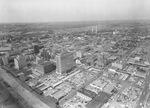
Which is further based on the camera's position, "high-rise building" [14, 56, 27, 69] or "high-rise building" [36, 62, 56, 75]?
"high-rise building" [14, 56, 27, 69]

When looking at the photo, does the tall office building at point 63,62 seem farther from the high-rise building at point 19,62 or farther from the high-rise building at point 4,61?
the high-rise building at point 4,61

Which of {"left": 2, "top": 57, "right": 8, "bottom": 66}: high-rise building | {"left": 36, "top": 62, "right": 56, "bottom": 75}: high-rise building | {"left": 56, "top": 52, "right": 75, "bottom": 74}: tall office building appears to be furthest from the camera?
{"left": 2, "top": 57, "right": 8, "bottom": 66}: high-rise building

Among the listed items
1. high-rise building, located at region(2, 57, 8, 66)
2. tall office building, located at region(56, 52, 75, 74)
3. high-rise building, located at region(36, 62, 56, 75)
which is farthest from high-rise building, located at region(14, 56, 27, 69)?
tall office building, located at region(56, 52, 75, 74)

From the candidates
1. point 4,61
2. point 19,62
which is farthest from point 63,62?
point 4,61

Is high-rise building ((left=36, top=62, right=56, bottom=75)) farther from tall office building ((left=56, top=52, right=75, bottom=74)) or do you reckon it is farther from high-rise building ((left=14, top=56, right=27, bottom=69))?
high-rise building ((left=14, top=56, right=27, bottom=69))

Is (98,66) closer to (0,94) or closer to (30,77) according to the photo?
(30,77)

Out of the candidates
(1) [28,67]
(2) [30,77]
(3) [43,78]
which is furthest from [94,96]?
(1) [28,67]

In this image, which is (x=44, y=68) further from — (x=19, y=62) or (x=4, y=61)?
(x=4, y=61)

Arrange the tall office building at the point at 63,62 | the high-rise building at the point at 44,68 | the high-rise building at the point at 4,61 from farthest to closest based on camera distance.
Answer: the high-rise building at the point at 4,61 < the high-rise building at the point at 44,68 < the tall office building at the point at 63,62

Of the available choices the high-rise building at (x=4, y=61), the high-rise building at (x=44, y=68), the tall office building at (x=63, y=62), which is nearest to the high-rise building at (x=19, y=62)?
the high-rise building at (x=4, y=61)
